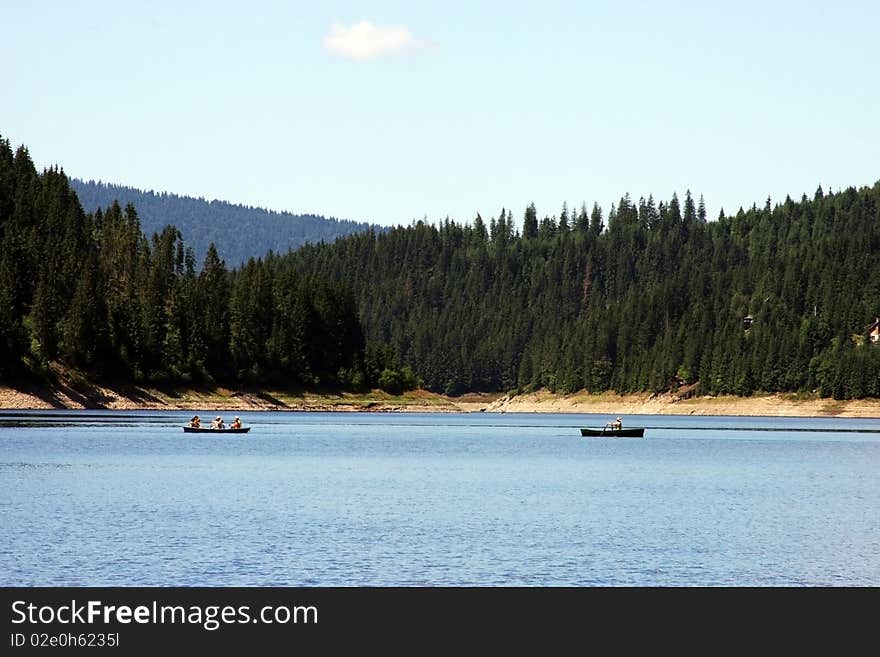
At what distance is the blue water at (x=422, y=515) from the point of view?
171ft

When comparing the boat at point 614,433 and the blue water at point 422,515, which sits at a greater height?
the boat at point 614,433

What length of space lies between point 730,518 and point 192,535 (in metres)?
26.6

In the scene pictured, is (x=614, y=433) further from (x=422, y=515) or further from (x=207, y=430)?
(x=422, y=515)

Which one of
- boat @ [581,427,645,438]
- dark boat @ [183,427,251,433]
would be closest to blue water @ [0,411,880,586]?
dark boat @ [183,427,251,433]

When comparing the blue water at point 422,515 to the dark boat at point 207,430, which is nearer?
the blue water at point 422,515

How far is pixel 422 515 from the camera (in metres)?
69.5

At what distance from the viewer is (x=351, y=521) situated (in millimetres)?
66562

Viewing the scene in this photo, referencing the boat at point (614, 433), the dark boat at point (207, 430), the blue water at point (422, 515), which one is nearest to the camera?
the blue water at point (422, 515)

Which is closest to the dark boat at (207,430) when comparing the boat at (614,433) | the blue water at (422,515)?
the blue water at (422,515)

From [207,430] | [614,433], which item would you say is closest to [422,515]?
[207,430]

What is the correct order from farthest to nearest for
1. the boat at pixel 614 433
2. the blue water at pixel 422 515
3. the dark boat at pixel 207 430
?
the boat at pixel 614 433
the dark boat at pixel 207 430
the blue water at pixel 422 515

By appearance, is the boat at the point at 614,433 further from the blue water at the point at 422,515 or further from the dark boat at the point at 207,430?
the dark boat at the point at 207,430

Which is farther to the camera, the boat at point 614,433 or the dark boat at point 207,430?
the boat at point 614,433
